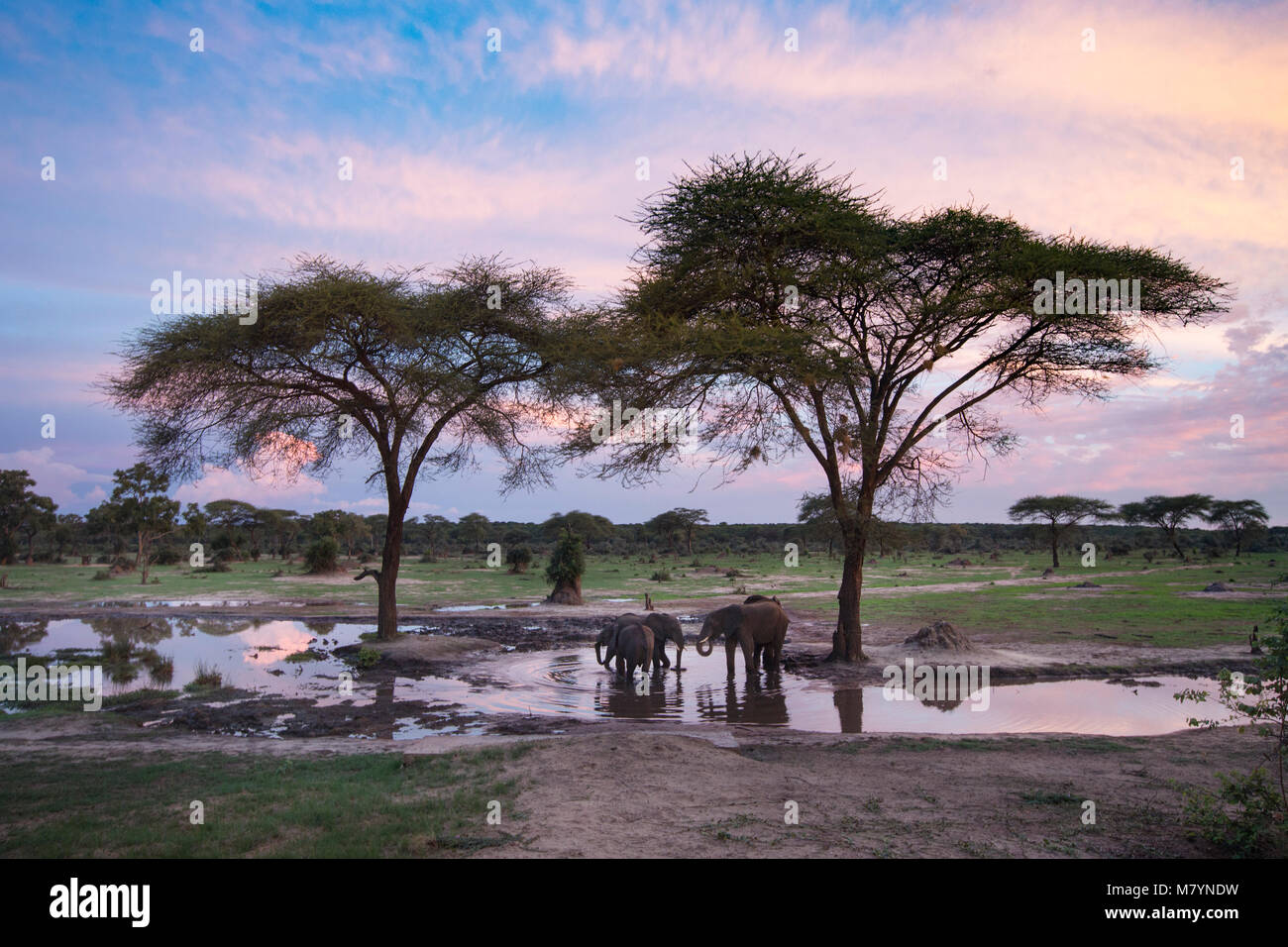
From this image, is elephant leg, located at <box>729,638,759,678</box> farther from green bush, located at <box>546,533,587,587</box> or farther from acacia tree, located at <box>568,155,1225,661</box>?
green bush, located at <box>546,533,587,587</box>

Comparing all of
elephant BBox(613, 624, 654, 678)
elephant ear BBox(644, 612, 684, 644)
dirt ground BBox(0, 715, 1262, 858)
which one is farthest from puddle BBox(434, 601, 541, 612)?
dirt ground BBox(0, 715, 1262, 858)

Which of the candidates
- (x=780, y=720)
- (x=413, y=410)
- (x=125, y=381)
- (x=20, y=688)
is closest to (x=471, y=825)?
(x=780, y=720)

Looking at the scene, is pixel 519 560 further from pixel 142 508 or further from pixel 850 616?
pixel 850 616

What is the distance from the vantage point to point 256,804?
22.0ft

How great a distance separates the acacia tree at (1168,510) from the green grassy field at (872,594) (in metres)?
23.8

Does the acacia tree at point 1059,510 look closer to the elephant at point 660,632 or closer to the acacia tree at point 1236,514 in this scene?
the acacia tree at point 1236,514

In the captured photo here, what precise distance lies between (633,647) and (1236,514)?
80.5 meters

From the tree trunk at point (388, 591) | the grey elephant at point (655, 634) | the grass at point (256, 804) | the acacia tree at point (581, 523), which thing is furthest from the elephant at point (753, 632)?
the acacia tree at point (581, 523)

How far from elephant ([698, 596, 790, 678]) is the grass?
832 centimetres

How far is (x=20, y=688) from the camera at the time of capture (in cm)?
1366

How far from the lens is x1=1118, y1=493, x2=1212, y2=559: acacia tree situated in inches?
A: 2751

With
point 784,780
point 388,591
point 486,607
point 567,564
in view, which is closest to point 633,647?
point 784,780

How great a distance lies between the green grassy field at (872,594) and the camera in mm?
23203
